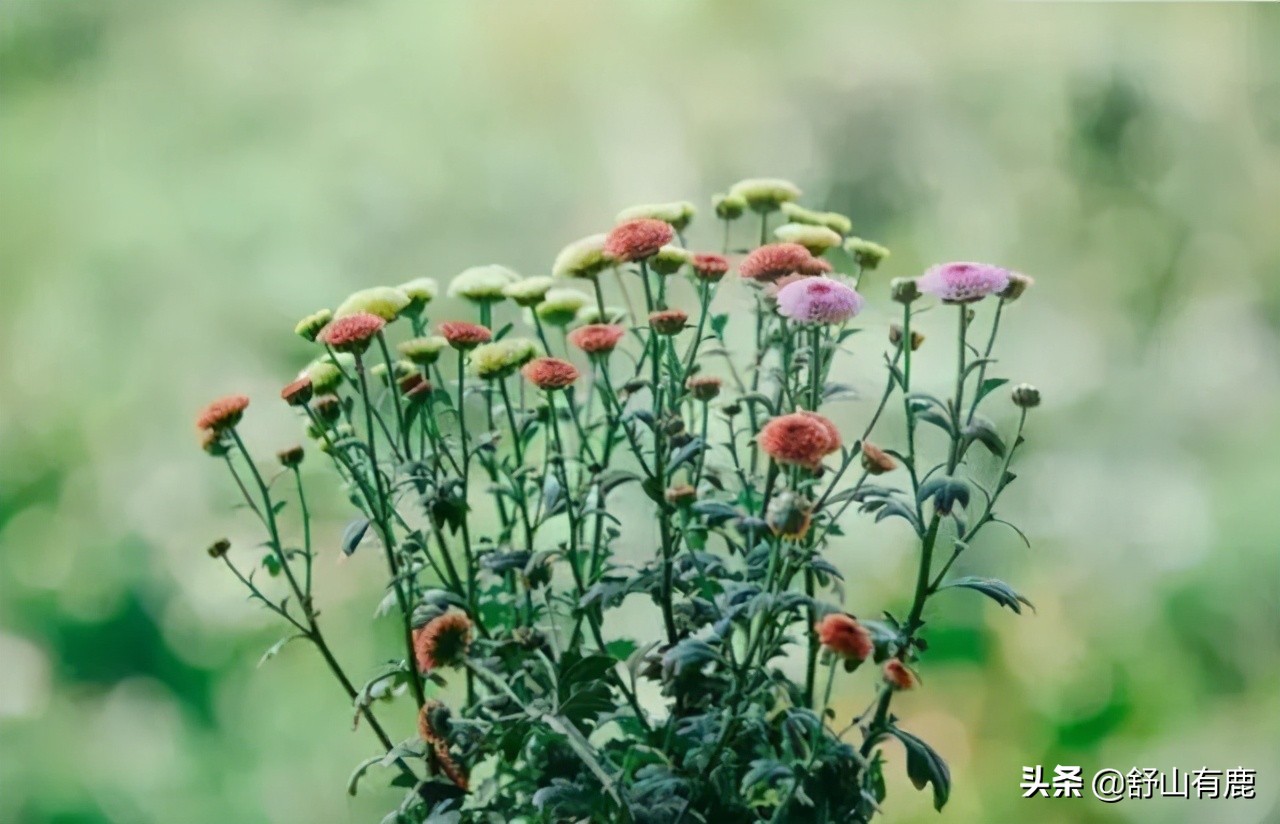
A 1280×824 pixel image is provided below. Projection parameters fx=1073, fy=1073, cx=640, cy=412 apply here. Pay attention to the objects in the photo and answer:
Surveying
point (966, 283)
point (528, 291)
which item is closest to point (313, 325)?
point (528, 291)

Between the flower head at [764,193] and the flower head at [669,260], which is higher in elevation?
the flower head at [764,193]

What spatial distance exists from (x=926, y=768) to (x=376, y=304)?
1.84 feet

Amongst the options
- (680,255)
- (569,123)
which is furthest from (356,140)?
(680,255)

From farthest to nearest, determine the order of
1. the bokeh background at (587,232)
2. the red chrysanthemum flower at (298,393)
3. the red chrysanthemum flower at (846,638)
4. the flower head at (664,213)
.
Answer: the bokeh background at (587,232) → the flower head at (664,213) → the red chrysanthemum flower at (298,393) → the red chrysanthemum flower at (846,638)

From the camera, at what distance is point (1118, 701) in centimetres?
123

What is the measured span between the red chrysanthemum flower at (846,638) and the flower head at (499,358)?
0.32m

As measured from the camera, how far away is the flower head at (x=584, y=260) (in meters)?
0.88

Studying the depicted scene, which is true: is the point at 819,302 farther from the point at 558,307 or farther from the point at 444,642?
the point at 444,642

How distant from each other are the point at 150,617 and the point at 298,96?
0.61 m

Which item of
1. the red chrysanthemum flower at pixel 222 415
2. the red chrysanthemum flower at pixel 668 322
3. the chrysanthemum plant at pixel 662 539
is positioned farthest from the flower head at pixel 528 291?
the red chrysanthemum flower at pixel 222 415

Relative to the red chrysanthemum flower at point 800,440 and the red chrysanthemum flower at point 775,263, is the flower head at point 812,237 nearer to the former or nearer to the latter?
the red chrysanthemum flower at point 775,263

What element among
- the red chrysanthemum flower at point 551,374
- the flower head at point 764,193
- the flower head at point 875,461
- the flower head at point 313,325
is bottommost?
the flower head at point 875,461

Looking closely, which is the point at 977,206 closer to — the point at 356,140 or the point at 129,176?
the point at 356,140

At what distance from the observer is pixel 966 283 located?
0.79 m
